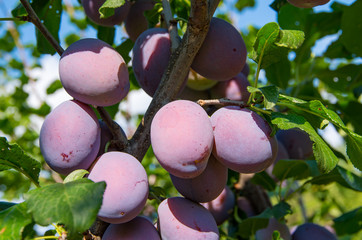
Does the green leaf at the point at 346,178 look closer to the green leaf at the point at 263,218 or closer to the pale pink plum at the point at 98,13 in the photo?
the green leaf at the point at 263,218

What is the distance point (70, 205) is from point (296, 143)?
1108 mm

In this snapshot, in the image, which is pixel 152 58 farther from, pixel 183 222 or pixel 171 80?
pixel 183 222

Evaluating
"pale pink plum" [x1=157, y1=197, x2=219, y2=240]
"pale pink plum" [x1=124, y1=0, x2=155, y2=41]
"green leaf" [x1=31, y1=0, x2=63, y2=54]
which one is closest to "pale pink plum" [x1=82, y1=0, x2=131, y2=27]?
"pale pink plum" [x1=124, y1=0, x2=155, y2=41]

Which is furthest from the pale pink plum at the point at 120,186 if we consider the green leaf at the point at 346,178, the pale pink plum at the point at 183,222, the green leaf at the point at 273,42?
the green leaf at the point at 346,178

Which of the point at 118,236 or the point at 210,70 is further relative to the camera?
the point at 210,70

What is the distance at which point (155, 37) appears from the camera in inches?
44.0

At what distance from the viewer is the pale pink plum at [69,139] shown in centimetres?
89

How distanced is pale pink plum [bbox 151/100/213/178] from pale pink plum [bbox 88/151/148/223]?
0.07 meters

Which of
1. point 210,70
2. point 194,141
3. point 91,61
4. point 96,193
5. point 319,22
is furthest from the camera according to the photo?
point 319,22

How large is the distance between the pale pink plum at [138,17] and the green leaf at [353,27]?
819 millimetres

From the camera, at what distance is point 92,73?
3.02 feet

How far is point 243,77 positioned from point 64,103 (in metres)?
0.68

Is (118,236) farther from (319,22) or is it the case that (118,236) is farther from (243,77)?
(319,22)

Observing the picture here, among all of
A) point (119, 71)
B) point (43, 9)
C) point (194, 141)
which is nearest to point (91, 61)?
point (119, 71)
